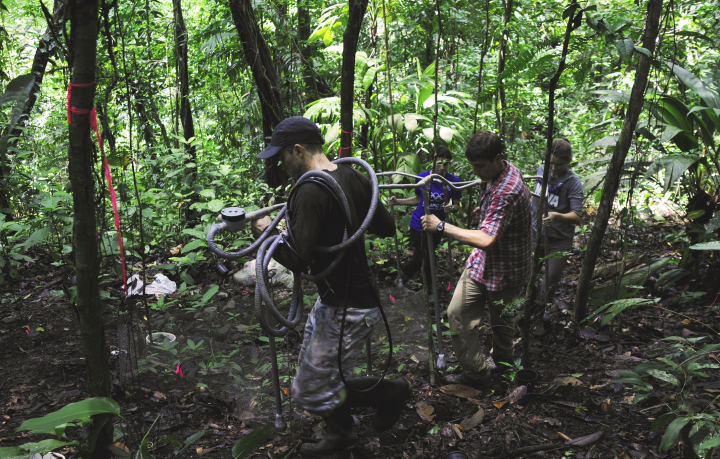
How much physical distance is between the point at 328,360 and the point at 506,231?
1.47 meters

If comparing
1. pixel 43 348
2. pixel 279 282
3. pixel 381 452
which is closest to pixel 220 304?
pixel 279 282

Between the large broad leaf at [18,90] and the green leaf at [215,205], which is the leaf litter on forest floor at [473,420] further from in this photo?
the green leaf at [215,205]

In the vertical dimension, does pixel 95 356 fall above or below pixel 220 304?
above

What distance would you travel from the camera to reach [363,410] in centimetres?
310

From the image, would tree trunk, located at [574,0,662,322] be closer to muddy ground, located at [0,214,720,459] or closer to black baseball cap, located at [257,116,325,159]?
→ muddy ground, located at [0,214,720,459]

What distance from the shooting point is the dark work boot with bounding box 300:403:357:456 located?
2.52m

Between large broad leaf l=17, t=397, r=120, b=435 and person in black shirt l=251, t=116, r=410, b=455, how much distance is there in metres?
0.96

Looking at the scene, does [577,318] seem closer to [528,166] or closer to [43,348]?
[43,348]

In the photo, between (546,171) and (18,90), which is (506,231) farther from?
(18,90)

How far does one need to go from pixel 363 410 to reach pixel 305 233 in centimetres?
152

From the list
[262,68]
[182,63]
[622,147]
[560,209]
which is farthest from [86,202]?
[182,63]

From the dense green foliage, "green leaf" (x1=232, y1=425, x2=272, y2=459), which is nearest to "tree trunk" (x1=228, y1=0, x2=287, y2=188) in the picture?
the dense green foliage

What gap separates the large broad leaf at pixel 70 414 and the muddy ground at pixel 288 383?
160 millimetres

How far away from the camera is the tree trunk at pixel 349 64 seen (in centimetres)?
320
